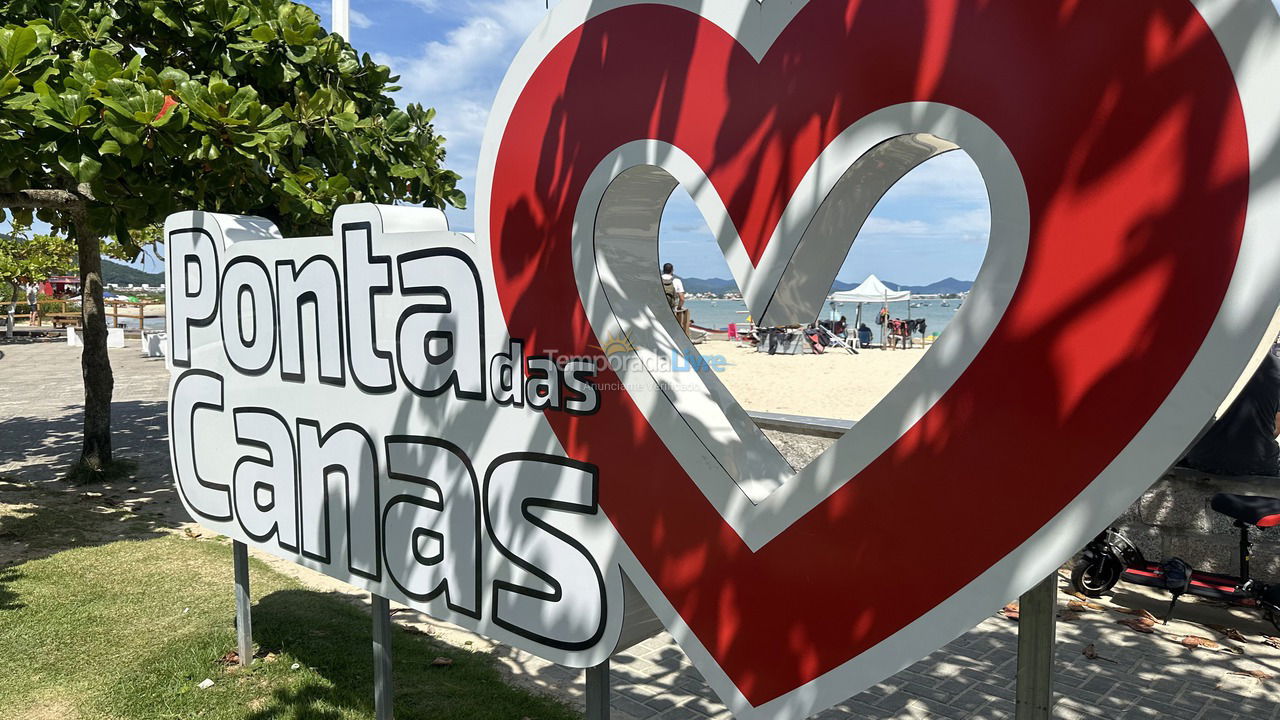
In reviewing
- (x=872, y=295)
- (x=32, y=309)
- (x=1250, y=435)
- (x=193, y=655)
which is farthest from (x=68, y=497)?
(x=32, y=309)

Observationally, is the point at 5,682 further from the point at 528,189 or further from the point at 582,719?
the point at 528,189

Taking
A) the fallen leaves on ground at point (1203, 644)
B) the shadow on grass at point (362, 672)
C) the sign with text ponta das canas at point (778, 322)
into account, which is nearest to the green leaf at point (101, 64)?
the sign with text ponta das canas at point (778, 322)

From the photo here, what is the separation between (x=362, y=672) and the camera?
18.7 feet

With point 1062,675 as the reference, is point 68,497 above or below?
above

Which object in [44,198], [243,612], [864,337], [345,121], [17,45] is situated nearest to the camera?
[17,45]

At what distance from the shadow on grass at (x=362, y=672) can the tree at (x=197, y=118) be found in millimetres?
3076

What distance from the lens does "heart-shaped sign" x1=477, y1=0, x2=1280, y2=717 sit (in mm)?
1959

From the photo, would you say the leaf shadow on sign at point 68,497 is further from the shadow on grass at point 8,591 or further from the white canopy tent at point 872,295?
the white canopy tent at point 872,295

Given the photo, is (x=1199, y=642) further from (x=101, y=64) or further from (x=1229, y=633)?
(x=101, y=64)

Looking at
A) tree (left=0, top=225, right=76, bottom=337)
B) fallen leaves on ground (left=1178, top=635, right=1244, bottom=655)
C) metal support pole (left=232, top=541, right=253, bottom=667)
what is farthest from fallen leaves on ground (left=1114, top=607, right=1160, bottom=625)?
tree (left=0, top=225, right=76, bottom=337)

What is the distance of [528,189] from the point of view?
3436 mm

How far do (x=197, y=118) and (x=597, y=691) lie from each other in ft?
15.0

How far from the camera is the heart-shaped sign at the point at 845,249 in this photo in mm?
1959

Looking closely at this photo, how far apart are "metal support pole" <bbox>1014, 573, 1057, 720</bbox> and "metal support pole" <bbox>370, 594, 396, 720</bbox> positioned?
3.23 metres
